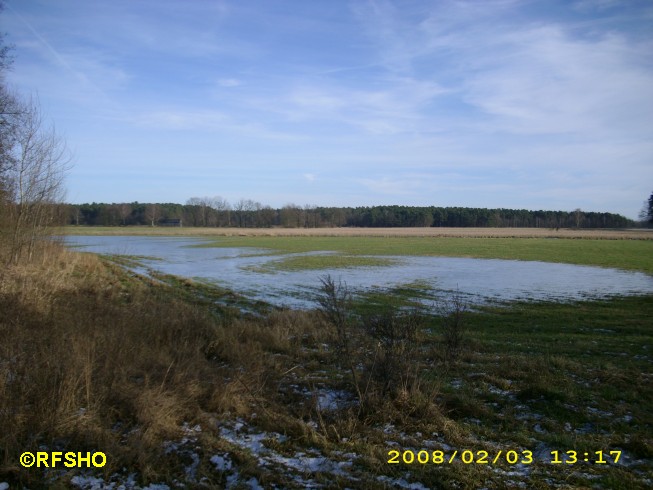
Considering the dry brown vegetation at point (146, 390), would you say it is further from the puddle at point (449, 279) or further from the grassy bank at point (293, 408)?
the puddle at point (449, 279)

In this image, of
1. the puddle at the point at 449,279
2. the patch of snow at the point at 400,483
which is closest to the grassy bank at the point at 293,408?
the patch of snow at the point at 400,483

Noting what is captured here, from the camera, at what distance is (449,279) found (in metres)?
27.4

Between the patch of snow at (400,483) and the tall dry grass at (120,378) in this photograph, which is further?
the tall dry grass at (120,378)

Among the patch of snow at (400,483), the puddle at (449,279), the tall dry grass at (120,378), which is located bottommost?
the puddle at (449,279)

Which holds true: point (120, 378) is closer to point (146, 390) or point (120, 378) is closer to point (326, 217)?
point (146, 390)

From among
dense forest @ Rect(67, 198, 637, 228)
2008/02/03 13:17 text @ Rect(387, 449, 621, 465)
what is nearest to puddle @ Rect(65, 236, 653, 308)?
2008/02/03 13:17 text @ Rect(387, 449, 621, 465)

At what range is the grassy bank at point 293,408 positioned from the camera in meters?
4.38

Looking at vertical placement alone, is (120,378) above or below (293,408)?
above

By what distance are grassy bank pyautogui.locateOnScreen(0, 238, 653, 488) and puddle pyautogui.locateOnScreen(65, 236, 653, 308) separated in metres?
9.63

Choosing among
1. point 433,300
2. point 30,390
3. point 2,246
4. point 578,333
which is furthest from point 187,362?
point 2,246

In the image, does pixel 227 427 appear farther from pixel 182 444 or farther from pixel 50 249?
pixel 50 249

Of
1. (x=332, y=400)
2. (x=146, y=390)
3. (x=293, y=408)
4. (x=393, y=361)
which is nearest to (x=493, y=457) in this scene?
(x=393, y=361)

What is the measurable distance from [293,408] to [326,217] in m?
162

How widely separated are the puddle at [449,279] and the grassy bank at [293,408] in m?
9.63
